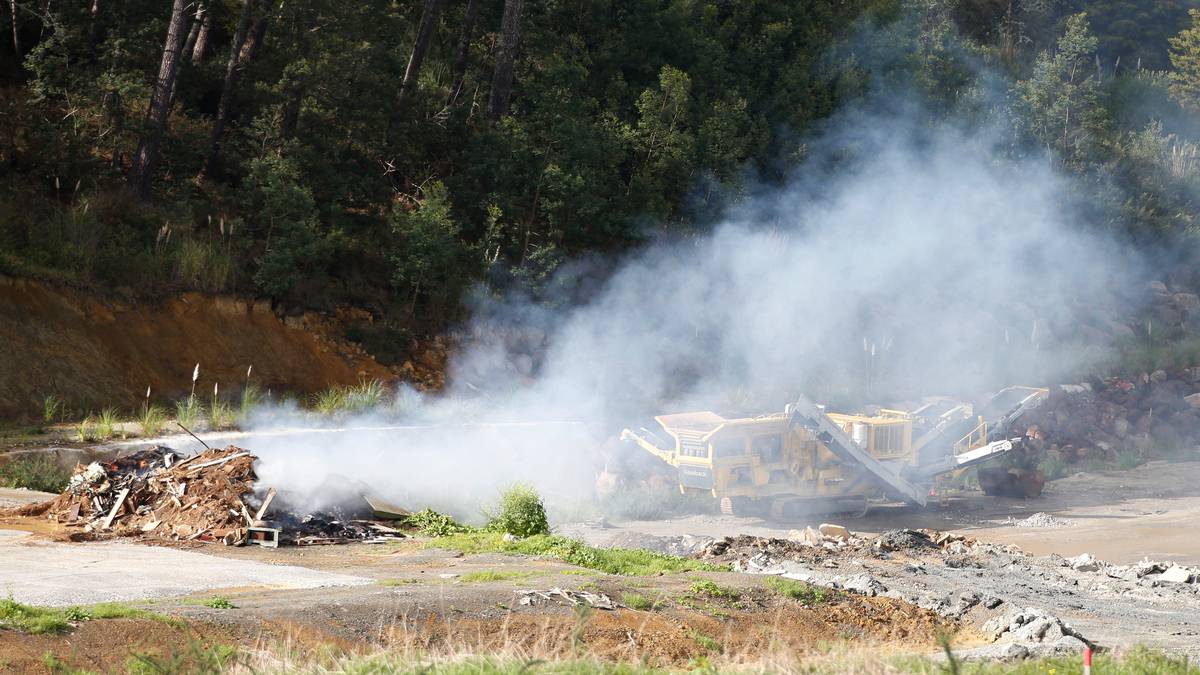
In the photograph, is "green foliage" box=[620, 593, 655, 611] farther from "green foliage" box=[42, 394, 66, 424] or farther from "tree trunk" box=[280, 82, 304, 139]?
"tree trunk" box=[280, 82, 304, 139]

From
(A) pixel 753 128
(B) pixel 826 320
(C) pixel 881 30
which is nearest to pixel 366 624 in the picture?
(B) pixel 826 320

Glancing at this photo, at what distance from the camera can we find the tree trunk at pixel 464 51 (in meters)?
30.9

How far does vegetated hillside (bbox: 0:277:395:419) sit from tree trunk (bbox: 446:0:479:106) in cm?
940

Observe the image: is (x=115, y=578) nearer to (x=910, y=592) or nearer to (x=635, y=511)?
(x=910, y=592)

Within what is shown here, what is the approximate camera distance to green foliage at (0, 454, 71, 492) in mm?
16109

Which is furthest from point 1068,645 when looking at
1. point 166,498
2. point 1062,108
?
point 1062,108

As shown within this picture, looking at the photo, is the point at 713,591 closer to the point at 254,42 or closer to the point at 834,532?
the point at 834,532

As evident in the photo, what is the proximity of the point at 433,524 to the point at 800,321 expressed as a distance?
1691cm

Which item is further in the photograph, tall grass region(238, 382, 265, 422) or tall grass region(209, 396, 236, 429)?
tall grass region(238, 382, 265, 422)

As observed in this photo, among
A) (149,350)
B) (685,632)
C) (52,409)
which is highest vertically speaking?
(149,350)

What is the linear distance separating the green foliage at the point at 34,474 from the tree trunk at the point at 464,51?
16.6m

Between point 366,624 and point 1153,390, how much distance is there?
29454 millimetres

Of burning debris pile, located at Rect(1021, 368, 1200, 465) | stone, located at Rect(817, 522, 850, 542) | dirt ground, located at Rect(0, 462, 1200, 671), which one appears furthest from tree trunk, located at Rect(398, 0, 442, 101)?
burning debris pile, located at Rect(1021, 368, 1200, 465)

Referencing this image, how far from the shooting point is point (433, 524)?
15.5 m
